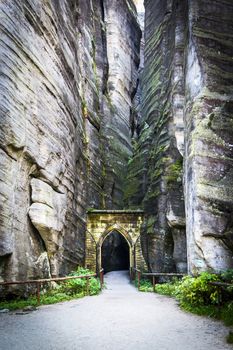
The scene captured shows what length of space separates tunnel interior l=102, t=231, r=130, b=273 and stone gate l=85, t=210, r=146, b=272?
441 cm

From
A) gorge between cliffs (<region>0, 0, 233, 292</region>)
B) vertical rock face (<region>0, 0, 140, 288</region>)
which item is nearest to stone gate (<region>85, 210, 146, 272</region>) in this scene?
gorge between cliffs (<region>0, 0, 233, 292</region>)

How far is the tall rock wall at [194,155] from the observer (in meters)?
10.9

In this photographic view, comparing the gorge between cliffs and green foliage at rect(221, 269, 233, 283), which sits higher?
the gorge between cliffs

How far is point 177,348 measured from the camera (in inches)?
198

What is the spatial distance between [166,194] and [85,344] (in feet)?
44.2

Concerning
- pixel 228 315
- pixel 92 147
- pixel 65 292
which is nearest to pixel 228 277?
pixel 228 315

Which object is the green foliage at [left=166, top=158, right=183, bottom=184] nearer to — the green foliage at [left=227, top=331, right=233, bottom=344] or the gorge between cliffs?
the gorge between cliffs

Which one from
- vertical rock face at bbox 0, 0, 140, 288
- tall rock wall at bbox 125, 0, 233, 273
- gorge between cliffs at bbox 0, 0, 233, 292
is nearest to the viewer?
vertical rock face at bbox 0, 0, 140, 288

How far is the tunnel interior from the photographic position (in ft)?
85.6

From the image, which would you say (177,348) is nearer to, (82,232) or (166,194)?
(166,194)

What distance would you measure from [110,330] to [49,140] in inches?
350

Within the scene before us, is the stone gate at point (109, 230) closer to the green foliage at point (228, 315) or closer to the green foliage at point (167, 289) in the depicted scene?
the green foliage at point (167, 289)

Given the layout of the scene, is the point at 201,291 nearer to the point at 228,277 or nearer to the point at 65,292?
the point at 228,277

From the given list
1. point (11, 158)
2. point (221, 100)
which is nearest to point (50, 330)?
point (11, 158)
